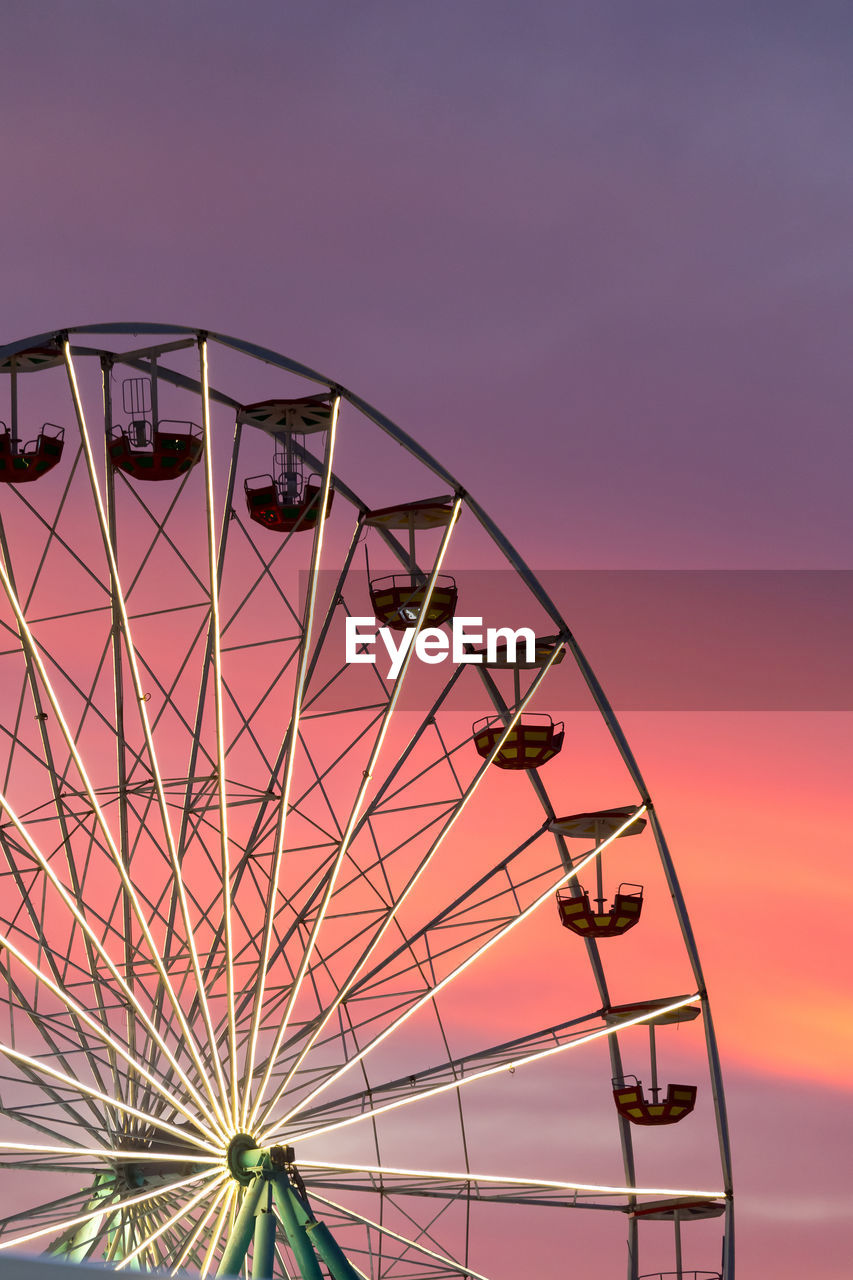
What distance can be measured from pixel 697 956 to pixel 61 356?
36.2ft

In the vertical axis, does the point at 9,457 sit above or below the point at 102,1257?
above

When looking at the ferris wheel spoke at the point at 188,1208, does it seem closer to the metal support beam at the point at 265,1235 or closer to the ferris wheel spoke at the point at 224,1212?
the ferris wheel spoke at the point at 224,1212

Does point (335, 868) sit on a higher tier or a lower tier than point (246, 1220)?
higher

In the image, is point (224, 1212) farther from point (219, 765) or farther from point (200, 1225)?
point (219, 765)

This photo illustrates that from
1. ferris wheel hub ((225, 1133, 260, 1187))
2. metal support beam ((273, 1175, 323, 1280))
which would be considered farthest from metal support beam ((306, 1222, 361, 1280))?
ferris wheel hub ((225, 1133, 260, 1187))

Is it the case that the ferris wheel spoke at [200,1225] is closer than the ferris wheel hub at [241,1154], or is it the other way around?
the ferris wheel hub at [241,1154]

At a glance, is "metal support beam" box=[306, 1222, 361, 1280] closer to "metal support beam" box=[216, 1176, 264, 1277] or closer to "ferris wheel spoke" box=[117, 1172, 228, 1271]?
"metal support beam" box=[216, 1176, 264, 1277]

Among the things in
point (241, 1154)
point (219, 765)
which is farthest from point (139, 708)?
point (241, 1154)

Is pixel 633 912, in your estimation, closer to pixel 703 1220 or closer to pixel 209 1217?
pixel 703 1220

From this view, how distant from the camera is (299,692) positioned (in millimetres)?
20531

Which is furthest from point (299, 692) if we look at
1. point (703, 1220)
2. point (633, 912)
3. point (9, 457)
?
point (703, 1220)

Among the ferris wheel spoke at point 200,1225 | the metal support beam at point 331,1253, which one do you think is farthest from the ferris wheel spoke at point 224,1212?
the metal support beam at point 331,1253

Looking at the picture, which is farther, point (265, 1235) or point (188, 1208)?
point (265, 1235)

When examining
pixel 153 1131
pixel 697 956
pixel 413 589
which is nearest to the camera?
pixel 153 1131
